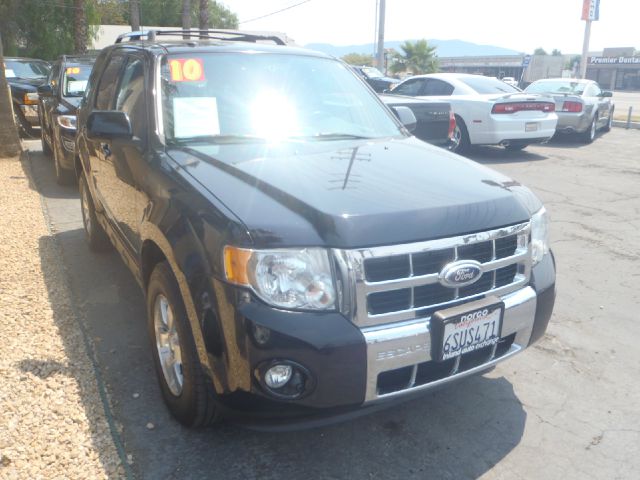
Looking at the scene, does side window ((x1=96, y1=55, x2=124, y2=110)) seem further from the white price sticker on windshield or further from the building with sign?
the building with sign

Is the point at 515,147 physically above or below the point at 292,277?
below

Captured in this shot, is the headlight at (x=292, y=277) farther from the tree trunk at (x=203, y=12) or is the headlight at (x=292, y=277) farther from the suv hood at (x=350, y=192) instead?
the tree trunk at (x=203, y=12)

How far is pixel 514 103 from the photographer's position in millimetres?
11172

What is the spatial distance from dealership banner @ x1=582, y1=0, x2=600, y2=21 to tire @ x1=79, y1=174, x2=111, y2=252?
96.8ft

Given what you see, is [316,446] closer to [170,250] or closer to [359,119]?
[170,250]

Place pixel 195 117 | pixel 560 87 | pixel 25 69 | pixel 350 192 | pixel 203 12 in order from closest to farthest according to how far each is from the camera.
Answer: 1. pixel 350 192
2. pixel 195 117
3. pixel 560 87
4. pixel 25 69
5. pixel 203 12

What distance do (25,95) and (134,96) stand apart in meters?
10.5

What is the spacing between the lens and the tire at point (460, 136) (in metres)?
11.5

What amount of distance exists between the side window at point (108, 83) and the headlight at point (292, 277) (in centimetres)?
277

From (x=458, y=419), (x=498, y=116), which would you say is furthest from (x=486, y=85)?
(x=458, y=419)

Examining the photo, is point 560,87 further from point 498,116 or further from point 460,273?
point 460,273

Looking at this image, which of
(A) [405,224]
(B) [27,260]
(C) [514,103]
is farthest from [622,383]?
(C) [514,103]

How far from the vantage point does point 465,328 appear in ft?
8.55

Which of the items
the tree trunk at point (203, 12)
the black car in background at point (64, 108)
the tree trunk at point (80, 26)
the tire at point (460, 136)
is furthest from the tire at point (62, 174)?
the tree trunk at point (203, 12)
